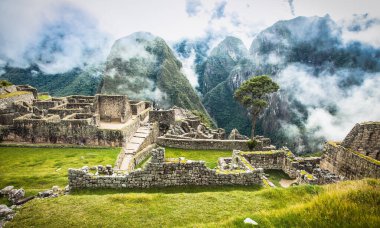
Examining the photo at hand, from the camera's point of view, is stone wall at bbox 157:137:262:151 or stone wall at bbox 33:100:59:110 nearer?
stone wall at bbox 157:137:262:151

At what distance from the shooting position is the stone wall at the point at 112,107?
2919 cm

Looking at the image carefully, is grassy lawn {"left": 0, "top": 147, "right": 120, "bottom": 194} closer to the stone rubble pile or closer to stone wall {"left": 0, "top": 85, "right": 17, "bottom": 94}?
the stone rubble pile

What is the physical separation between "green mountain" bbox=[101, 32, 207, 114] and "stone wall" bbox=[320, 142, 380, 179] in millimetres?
92364

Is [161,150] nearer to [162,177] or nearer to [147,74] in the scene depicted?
[162,177]

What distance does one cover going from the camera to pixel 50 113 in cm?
2814

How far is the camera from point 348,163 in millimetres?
14344

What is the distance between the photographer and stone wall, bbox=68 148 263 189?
32.2 feet

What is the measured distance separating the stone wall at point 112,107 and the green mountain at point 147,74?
239 ft

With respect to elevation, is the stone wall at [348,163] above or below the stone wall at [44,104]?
below

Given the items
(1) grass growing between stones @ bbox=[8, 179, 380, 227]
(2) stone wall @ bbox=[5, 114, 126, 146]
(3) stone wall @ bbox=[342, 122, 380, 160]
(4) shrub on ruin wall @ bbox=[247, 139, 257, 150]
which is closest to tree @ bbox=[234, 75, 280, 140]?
(4) shrub on ruin wall @ bbox=[247, 139, 257, 150]

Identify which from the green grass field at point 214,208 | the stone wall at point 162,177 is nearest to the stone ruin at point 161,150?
the stone wall at point 162,177

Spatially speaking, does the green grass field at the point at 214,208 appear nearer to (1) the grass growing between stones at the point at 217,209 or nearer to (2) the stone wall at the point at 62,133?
(1) the grass growing between stones at the point at 217,209

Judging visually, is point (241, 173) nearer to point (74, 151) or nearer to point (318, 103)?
point (74, 151)

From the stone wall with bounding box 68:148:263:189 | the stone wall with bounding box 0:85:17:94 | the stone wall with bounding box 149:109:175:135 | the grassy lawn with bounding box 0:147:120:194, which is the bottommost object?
the grassy lawn with bounding box 0:147:120:194
